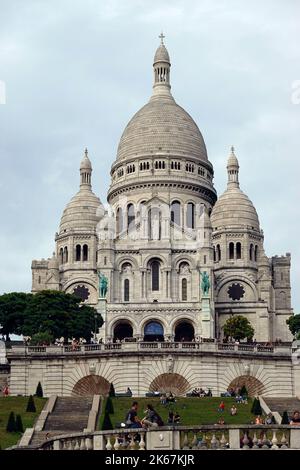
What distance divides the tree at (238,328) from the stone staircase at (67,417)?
48.2 meters

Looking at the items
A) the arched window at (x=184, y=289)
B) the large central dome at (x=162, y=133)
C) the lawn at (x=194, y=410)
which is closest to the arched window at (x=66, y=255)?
the arched window at (x=184, y=289)

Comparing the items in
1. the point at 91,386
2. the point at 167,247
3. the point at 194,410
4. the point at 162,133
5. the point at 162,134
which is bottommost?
the point at 194,410

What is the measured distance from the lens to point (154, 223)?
126125 millimetres

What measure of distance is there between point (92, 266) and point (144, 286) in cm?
848

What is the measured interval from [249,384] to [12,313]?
3327cm

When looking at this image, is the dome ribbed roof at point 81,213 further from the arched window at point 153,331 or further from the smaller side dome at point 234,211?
the arched window at point 153,331

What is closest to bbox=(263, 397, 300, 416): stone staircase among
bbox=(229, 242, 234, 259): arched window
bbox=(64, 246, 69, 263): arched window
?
bbox=(229, 242, 234, 259): arched window

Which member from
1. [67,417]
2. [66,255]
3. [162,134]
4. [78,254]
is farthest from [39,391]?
[162,134]

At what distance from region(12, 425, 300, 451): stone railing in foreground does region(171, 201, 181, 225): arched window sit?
9632 cm

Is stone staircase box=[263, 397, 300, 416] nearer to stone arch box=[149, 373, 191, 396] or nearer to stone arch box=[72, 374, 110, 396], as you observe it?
stone arch box=[149, 373, 191, 396]

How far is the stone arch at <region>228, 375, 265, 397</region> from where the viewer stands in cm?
7081

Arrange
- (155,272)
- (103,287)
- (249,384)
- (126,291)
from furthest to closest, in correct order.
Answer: (155,272) → (126,291) → (103,287) → (249,384)

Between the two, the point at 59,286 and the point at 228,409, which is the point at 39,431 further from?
the point at 59,286

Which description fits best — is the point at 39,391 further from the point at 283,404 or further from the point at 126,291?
the point at 126,291
